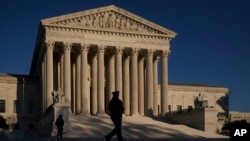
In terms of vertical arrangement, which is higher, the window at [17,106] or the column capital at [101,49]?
the column capital at [101,49]

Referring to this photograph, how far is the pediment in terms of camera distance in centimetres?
6475

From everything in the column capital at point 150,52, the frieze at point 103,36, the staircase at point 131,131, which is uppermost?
the frieze at point 103,36

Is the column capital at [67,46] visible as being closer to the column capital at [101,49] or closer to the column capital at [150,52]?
the column capital at [101,49]

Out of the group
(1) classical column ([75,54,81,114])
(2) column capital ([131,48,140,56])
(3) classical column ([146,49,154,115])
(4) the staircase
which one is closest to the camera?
(4) the staircase

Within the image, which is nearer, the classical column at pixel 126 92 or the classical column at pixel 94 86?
the classical column at pixel 94 86

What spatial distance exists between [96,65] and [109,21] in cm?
685

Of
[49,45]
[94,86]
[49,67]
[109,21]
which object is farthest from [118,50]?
[49,67]

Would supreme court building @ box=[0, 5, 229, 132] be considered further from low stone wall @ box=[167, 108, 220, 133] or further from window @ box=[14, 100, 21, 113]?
low stone wall @ box=[167, 108, 220, 133]

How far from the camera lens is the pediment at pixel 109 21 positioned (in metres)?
64.8

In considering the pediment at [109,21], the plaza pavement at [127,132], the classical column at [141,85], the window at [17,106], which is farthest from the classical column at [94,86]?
the window at [17,106]

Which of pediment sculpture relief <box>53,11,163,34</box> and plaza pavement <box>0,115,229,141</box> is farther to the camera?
pediment sculpture relief <box>53,11,163,34</box>

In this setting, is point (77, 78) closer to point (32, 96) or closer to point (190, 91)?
point (32, 96)

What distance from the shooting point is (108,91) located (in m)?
70.0

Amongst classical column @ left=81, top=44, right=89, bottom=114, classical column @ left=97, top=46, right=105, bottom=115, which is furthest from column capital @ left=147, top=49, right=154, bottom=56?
classical column @ left=81, top=44, right=89, bottom=114
